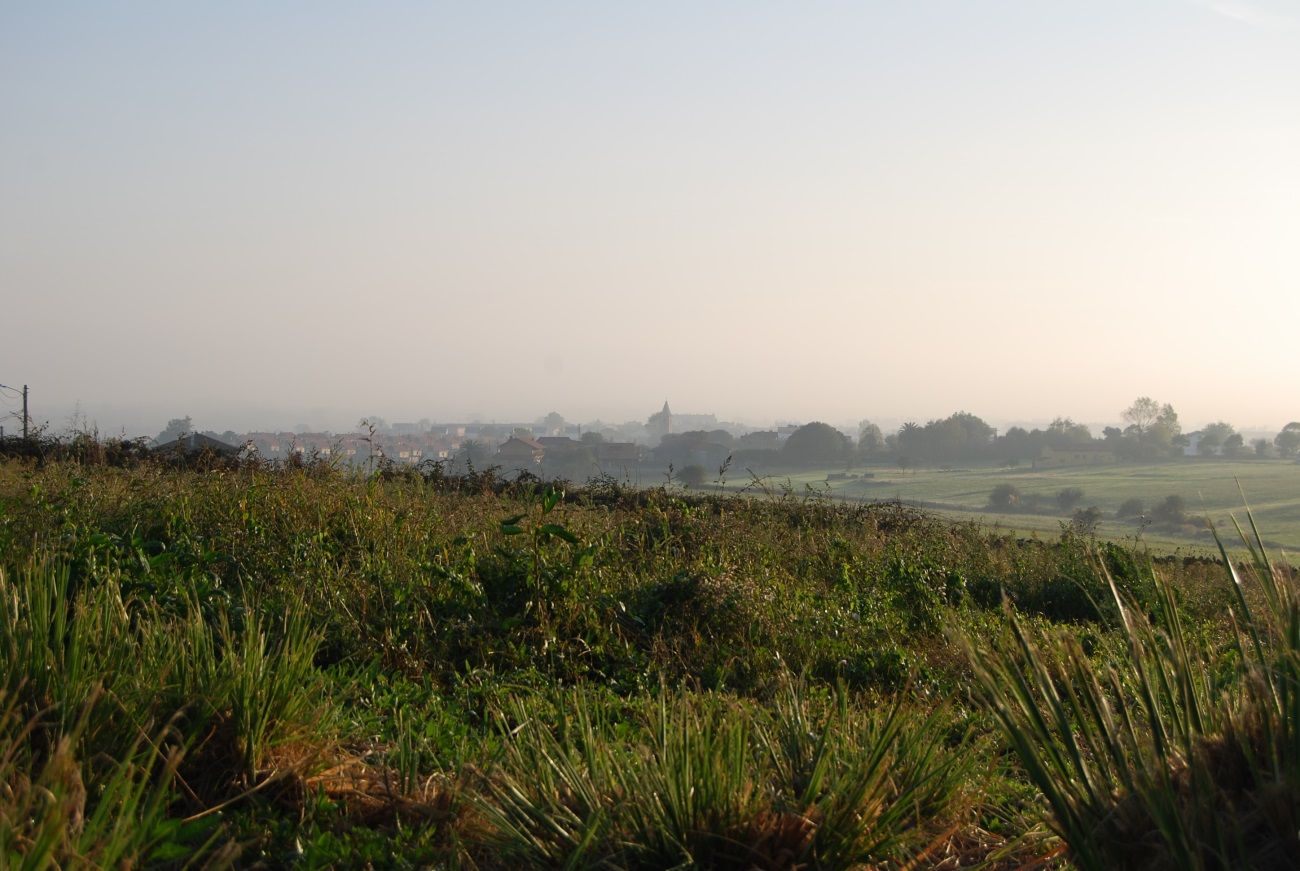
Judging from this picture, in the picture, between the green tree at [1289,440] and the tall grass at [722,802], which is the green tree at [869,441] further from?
the tall grass at [722,802]

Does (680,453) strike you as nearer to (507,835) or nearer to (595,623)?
(595,623)

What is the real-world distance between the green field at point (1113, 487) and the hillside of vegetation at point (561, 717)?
15.0 meters

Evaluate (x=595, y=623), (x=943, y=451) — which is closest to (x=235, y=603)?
(x=595, y=623)

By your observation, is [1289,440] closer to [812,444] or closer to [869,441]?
[869,441]

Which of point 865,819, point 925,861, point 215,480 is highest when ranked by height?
point 215,480

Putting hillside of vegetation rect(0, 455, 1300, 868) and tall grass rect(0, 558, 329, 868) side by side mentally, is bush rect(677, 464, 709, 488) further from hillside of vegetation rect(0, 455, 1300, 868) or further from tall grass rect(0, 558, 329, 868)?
tall grass rect(0, 558, 329, 868)

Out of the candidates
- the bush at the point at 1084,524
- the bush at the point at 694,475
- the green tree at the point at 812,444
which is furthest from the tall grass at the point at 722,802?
the green tree at the point at 812,444

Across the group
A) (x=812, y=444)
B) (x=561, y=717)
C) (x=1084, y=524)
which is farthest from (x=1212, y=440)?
(x=561, y=717)

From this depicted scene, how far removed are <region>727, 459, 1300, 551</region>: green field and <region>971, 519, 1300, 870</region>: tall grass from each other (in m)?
17.5

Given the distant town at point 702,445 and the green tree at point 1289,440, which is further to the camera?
the green tree at point 1289,440

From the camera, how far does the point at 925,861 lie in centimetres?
319

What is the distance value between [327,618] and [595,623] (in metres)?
1.62

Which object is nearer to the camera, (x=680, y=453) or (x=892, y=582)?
(x=892, y=582)

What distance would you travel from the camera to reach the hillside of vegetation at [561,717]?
103 inches
